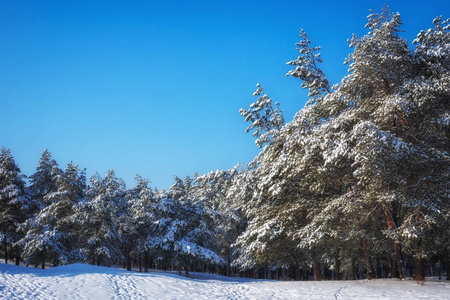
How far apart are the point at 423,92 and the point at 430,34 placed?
5398 mm

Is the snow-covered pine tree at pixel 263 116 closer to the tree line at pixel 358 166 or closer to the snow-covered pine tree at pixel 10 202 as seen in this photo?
the tree line at pixel 358 166

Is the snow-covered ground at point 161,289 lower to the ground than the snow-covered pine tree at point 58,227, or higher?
lower

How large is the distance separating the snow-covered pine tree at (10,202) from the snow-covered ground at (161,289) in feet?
40.6

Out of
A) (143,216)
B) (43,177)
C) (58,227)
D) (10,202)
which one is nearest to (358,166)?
(143,216)

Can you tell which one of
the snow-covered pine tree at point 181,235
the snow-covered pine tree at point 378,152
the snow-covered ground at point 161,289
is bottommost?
the snow-covered ground at point 161,289

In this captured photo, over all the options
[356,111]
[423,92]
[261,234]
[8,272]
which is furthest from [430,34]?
[8,272]

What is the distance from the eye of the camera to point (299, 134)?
16469mm

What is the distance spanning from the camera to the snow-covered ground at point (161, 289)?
13.1m

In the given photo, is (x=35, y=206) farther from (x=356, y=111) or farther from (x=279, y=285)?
(x=356, y=111)

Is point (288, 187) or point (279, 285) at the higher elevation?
point (288, 187)

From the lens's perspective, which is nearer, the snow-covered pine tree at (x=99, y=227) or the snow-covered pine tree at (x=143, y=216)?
the snow-covered pine tree at (x=99, y=227)

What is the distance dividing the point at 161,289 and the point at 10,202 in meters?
20.2

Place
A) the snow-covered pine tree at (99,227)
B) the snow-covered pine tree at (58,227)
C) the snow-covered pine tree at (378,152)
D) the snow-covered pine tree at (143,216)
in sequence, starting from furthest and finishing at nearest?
1. the snow-covered pine tree at (143,216)
2. the snow-covered pine tree at (99,227)
3. the snow-covered pine tree at (58,227)
4. the snow-covered pine tree at (378,152)

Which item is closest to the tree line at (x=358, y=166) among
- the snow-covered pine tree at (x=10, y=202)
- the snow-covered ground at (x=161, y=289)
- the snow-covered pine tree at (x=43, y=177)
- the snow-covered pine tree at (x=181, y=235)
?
the snow-covered pine tree at (x=181, y=235)
